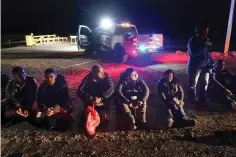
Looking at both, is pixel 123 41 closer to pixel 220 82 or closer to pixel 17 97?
pixel 220 82

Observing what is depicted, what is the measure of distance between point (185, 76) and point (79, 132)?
6.28 meters

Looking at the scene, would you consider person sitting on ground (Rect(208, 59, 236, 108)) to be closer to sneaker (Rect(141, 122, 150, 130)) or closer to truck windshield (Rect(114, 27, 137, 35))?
sneaker (Rect(141, 122, 150, 130))

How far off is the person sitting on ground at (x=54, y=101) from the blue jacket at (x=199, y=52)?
333 centimetres

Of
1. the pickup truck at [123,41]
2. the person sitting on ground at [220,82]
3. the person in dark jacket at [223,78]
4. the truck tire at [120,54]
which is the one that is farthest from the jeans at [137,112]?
the truck tire at [120,54]

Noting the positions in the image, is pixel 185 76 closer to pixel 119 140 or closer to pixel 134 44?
pixel 134 44

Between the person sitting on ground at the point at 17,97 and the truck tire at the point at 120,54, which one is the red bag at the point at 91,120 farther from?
the truck tire at the point at 120,54

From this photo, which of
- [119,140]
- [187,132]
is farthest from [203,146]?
[119,140]

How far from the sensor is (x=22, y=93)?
19.4 ft

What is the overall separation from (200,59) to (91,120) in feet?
10.7

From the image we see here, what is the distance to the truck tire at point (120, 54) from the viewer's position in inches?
544

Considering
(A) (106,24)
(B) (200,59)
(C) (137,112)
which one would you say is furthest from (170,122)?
(A) (106,24)

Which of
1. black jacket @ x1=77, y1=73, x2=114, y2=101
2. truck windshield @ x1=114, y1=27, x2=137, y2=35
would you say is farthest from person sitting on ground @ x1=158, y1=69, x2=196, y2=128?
truck windshield @ x1=114, y1=27, x2=137, y2=35

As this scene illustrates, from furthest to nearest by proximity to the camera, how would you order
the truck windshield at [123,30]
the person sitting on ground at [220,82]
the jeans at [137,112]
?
the truck windshield at [123,30] → the person sitting on ground at [220,82] → the jeans at [137,112]

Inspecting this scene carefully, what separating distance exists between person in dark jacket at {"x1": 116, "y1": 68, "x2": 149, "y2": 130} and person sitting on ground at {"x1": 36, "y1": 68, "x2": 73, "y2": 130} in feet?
3.66
